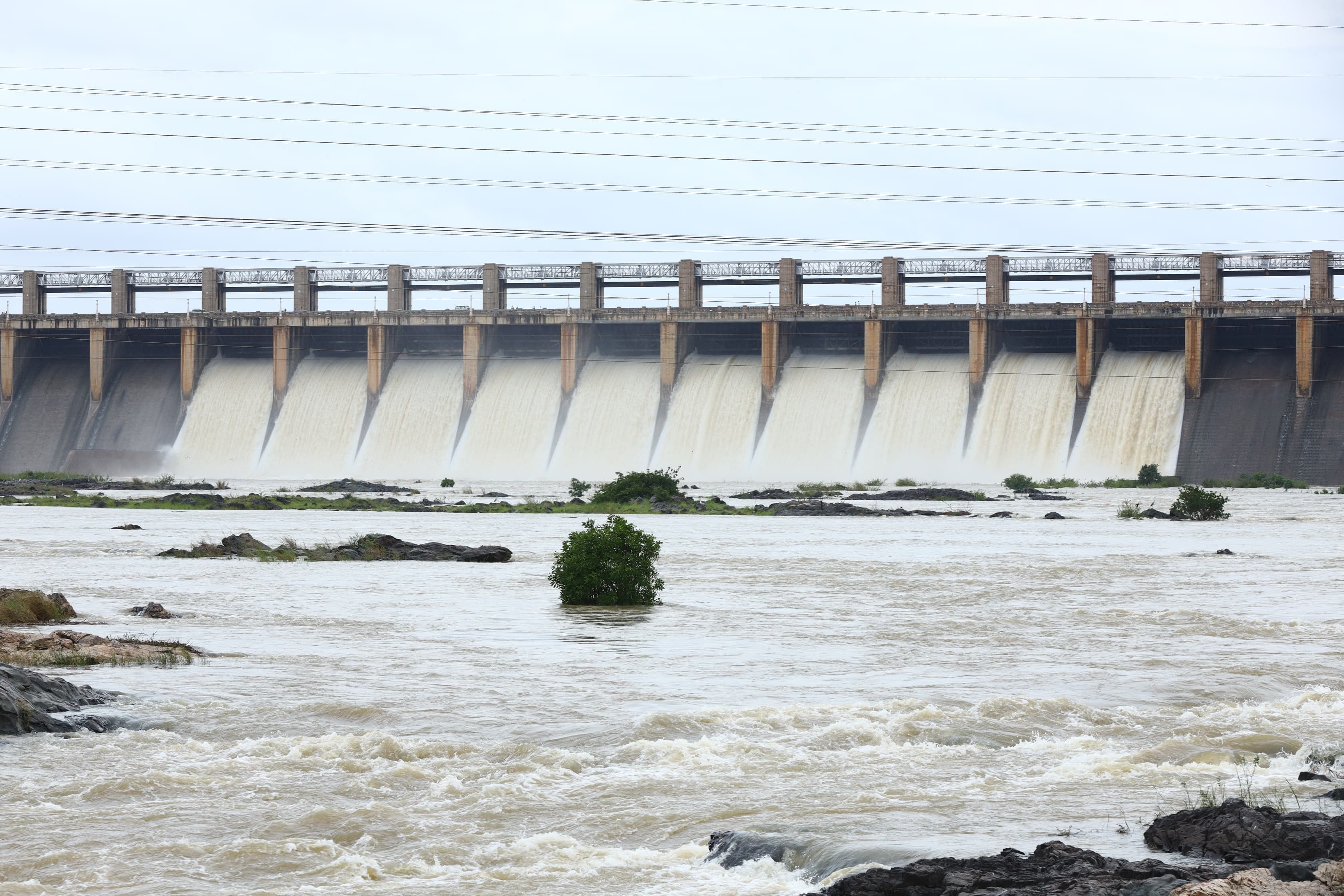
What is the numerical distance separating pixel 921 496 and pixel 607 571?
30.4m

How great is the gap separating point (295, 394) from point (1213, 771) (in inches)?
2349

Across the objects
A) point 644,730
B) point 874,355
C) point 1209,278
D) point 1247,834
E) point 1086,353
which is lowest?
point 644,730

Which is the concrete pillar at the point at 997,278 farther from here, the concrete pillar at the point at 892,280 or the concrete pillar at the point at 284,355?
the concrete pillar at the point at 284,355

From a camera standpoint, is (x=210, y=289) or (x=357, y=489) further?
(x=210, y=289)

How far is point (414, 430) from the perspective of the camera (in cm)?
6222

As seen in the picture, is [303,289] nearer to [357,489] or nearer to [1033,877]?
[357,489]

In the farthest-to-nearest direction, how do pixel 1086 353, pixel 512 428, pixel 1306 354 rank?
pixel 512 428 → pixel 1086 353 → pixel 1306 354

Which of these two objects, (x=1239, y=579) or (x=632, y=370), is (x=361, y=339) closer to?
(x=632, y=370)

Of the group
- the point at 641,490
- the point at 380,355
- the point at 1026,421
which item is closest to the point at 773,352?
the point at 1026,421

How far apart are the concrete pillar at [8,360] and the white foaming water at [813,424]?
1410 inches

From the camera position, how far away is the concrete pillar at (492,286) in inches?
2450

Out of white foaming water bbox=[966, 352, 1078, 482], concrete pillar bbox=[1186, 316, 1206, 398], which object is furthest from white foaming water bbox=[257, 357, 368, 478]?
concrete pillar bbox=[1186, 316, 1206, 398]

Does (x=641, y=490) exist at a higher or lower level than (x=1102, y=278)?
lower

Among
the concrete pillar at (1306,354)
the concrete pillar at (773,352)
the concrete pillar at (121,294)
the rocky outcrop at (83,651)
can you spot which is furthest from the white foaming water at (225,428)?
the rocky outcrop at (83,651)
